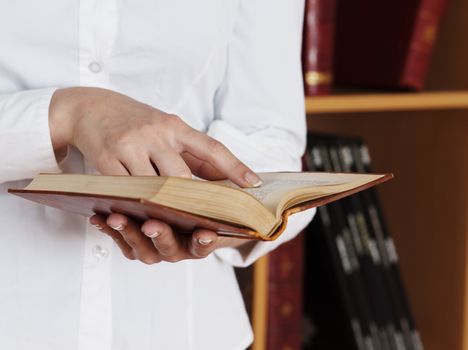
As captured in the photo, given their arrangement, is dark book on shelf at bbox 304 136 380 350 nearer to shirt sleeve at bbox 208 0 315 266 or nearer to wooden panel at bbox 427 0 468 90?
wooden panel at bbox 427 0 468 90

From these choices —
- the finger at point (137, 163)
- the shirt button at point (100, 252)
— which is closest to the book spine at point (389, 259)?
the shirt button at point (100, 252)

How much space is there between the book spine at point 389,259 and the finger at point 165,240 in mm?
695

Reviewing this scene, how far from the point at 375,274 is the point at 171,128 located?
2.49 ft

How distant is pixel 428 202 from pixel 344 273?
25 cm

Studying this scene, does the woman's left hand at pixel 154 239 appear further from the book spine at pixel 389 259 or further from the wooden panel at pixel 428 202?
the wooden panel at pixel 428 202

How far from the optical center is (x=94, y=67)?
795 mm

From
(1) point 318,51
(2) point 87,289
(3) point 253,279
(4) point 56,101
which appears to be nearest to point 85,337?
(2) point 87,289

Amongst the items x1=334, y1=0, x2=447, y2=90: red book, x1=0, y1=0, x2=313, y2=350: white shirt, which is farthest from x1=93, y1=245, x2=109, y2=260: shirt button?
x1=334, y1=0, x2=447, y2=90: red book

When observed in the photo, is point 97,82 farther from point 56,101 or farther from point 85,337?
point 85,337

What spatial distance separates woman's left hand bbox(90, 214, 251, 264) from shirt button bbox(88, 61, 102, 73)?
0.58ft

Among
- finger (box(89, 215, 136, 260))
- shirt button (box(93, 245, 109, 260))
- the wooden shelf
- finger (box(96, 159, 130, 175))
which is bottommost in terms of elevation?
the wooden shelf

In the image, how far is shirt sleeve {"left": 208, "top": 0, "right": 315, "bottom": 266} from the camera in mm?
880

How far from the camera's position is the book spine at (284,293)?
4.33 ft

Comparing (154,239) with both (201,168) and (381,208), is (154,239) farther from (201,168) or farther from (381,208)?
(381,208)
